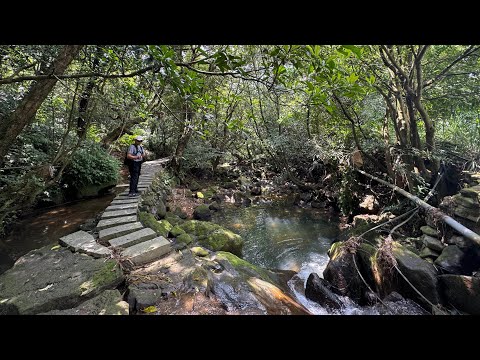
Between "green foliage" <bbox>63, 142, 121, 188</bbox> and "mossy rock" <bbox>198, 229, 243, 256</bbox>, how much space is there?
13.7ft

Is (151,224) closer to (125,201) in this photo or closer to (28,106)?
(125,201)

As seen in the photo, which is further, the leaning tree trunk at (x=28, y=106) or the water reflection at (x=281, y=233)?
the water reflection at (x=281, y=233)

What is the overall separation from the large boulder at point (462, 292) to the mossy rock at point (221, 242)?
3.53 metres

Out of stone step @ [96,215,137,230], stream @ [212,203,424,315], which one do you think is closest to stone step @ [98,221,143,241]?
stone step @ [96,215,137,230]

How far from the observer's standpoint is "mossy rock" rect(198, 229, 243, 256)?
4.70 meters

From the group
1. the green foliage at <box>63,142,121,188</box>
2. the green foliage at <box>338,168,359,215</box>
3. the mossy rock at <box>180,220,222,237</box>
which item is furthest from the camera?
the green foliage at <box>338,168,359,215</box>

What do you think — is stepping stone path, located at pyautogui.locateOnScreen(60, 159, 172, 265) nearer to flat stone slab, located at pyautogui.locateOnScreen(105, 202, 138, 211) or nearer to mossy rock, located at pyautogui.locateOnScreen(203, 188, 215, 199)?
flat stone slab, located at pyautogui.locateOnScreen(105, 202, 138, 211)

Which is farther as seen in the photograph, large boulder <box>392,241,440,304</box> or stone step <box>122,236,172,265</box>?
large boulder <box>392,241,440,304</box>

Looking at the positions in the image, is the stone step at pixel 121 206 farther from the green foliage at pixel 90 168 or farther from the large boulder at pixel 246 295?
the green foliage at pixel 90 168

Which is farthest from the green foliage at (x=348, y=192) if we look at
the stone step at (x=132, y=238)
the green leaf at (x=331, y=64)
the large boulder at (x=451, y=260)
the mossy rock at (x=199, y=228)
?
the green leaf at (x=331, y=64)

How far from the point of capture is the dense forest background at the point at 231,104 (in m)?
1.85
